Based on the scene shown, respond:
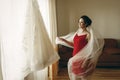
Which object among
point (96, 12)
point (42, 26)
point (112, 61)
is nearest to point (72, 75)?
point (42, 26)

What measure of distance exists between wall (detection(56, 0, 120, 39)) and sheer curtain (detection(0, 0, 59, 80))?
4.57 m

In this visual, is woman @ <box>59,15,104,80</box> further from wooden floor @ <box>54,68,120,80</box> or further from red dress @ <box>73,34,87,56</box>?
wooden floor @ <box>54,68,120,80</box>

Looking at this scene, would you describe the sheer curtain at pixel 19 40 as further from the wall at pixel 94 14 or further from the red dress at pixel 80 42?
the wall at pixel 94 14

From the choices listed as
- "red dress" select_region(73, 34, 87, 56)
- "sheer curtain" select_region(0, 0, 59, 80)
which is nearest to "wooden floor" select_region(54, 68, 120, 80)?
"red dress" select_region(73, 34, 87, 56)

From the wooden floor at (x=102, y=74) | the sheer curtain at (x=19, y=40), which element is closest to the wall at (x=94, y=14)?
the wooden floor at (x=102, y=74)

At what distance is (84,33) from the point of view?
3094 millimetres

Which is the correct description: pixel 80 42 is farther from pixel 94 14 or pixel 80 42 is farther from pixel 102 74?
pixel 94 14

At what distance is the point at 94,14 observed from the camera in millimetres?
6723

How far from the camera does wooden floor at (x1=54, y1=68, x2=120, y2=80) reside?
16.2ft

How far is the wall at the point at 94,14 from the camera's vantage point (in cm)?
665

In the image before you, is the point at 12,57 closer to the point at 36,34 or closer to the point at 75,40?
the point at 36,34

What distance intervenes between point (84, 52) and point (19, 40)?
1451 mm

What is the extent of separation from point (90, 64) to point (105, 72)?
2.58m

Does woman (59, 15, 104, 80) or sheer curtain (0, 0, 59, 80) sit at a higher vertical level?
sheer curtain (0, 0, 59, 80)
